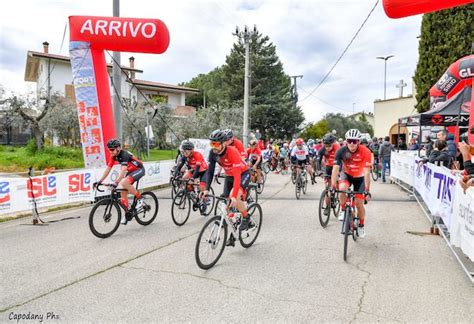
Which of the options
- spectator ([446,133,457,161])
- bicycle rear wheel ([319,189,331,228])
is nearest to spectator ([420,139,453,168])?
spectator ([446,133,457,161])

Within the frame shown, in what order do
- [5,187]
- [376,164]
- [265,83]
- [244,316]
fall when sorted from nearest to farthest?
[244,316]
[5,187]
[376,164]
[265,83]

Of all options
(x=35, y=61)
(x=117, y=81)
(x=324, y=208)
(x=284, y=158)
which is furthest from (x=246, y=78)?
(x=35, y=61)

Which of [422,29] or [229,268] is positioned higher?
[422,29]

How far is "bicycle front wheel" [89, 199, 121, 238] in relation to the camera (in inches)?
270

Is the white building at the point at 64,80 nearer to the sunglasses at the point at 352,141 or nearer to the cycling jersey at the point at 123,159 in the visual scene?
the cycling jersey at the point at 123,159

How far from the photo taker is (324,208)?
8.00 m

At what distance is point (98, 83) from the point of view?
11594mm

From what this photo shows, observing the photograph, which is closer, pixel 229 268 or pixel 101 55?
pixel 229 268

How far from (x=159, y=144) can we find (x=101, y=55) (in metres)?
21.9

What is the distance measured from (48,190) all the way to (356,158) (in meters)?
7.52

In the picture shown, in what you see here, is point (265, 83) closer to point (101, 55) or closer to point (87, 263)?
point (101, 55)

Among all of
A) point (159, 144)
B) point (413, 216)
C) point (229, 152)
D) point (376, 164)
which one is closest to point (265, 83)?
point (159, 144)

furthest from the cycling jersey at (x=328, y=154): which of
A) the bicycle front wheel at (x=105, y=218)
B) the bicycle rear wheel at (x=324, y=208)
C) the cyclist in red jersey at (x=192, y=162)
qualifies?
the bicycle front wheel at (x=105, y=218)

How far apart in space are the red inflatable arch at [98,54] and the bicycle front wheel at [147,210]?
4.12 meters
